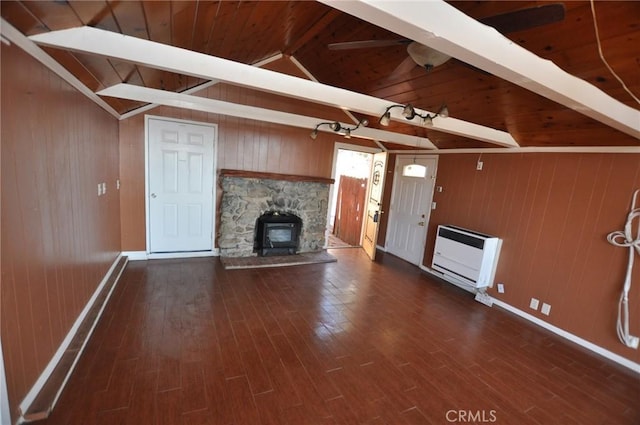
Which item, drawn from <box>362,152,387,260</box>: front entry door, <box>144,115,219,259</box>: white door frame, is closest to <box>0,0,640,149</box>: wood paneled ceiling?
<box>144,115,219,259</box>: white door frame

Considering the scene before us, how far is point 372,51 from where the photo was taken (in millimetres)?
2945

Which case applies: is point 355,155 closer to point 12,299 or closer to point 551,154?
point 551,154

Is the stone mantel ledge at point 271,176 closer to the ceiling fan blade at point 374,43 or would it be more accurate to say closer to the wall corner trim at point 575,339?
the ceiling fan blade at point 374,43

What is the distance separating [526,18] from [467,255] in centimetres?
337

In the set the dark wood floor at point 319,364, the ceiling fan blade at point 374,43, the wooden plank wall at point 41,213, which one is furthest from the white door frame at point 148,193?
the ceiling fan blade at point 374,43

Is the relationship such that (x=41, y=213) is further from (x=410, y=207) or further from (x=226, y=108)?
(x=410, y=207)

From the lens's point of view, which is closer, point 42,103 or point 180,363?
point 42,103

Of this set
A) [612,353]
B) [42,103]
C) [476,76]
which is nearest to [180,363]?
[42,103]

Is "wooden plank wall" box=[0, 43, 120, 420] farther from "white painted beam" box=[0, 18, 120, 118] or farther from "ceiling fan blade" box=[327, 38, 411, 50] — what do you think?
"ceiling fan blade" box=[327, 38, 411, 50]

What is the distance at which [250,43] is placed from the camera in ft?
10.4

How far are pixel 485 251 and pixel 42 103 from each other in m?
4.66

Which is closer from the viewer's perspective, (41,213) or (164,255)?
(41,213)

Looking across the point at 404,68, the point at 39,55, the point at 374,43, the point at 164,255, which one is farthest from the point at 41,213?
the point at 404,68

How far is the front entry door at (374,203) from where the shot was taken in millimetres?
5184
